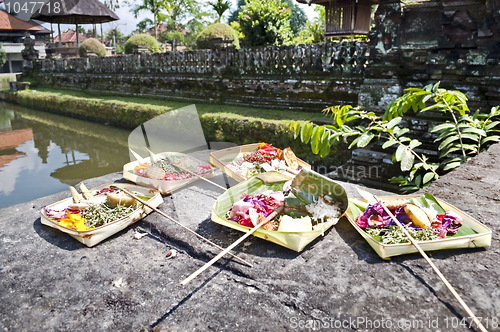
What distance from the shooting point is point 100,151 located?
717 centimetres

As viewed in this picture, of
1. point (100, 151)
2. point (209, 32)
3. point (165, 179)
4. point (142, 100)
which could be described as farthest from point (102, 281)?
point (209, 32)

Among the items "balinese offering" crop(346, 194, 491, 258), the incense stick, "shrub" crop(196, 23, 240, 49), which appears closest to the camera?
the incense stick

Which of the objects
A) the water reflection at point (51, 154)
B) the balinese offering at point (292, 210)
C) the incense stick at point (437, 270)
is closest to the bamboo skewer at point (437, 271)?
the incense stick at point (437, 270)

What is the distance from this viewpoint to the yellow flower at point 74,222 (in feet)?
6.38

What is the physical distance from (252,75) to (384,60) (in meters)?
3.33

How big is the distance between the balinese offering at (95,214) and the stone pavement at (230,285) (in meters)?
0.07

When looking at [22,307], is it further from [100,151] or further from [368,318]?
[100,151]

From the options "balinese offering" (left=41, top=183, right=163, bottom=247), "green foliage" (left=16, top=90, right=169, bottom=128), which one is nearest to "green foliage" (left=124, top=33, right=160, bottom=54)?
"green foliage" (left=16, top=90, right=169, bottom=128)

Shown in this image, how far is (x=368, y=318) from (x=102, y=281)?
3.75 ft

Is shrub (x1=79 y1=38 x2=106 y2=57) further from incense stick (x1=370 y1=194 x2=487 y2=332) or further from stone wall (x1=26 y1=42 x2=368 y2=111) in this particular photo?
incense stick (x1=370 y1=194 x2=487 y2=332)

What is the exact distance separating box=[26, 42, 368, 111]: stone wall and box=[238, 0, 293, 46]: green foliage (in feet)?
14.3

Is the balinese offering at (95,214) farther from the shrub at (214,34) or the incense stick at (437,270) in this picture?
the shrub at (214,34)

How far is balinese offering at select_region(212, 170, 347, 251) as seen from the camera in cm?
175

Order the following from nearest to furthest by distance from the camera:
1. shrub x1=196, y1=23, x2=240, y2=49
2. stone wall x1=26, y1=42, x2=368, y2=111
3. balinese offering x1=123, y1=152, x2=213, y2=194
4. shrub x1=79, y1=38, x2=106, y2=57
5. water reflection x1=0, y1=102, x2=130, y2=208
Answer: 1. balinese offering x1=123, y1=152, x2=213, y2=194
2. water reflection x1=0, y1=102, x2=130, y2=208
3. stone wall x1=26, y1=42, x2=368, y2=111
4. shrub x1=196, y1=23, x2=240, y2=49
5. shrub x1=79, y1=38, x2=106, y2=57
